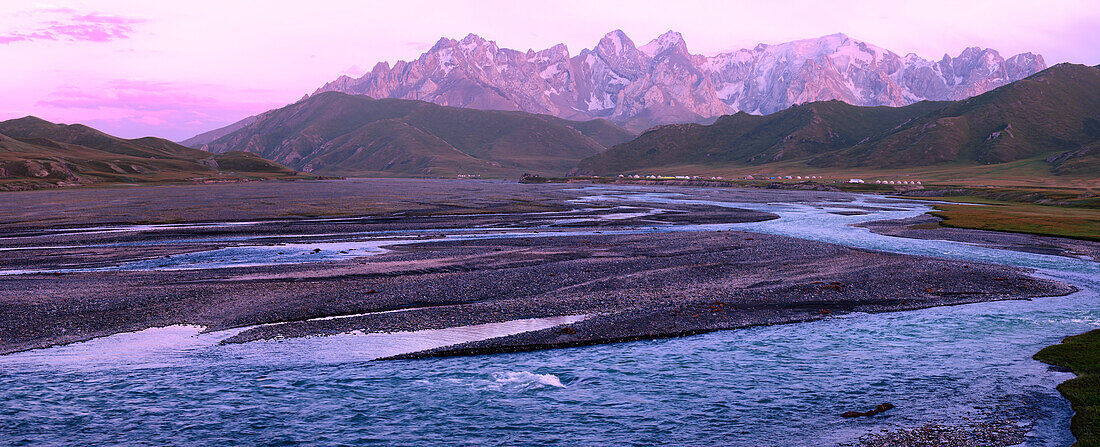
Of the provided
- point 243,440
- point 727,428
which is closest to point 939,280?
point 727,428

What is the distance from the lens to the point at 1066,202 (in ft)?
365

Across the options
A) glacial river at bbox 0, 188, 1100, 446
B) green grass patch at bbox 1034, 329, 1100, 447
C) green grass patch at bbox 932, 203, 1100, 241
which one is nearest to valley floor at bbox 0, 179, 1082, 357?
glacial river at bbox 0, 188, 1100, 446

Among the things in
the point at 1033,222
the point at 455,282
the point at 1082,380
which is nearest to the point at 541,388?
the point at 1082,380

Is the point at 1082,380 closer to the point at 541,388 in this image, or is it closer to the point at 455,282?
the point at 541,388

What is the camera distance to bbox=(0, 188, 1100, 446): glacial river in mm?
18562

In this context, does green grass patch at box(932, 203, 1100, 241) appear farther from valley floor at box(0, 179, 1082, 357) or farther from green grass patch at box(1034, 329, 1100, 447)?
green grass patch at box(1034, 329, 1100, 447)

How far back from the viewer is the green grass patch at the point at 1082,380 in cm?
1730

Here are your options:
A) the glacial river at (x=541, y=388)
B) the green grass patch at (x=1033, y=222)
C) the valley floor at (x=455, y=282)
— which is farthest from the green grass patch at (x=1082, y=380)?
the green grass patch at (x=1033, y=222)

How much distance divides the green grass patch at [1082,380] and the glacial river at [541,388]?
1.48 feet

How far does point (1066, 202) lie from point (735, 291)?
348 ft

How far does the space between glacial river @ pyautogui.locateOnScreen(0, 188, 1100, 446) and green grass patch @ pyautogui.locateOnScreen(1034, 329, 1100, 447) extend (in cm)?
45

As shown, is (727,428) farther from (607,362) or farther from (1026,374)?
(1026,374)

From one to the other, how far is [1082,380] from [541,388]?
17.6 meters

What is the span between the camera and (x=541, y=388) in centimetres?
2239
